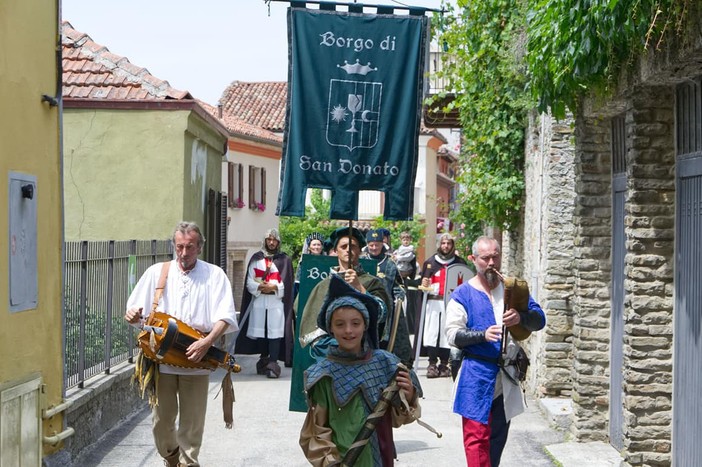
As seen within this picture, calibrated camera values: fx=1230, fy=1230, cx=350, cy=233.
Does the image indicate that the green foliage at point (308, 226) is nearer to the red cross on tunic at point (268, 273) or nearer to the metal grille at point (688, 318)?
the red cross on tunic at point (268, 273)

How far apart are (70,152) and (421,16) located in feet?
27.3

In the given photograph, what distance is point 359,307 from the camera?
245 inches

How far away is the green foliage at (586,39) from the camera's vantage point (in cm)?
708

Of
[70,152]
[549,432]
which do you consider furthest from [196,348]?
[70,152]

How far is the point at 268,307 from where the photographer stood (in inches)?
675

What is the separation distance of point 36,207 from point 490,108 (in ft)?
27.2

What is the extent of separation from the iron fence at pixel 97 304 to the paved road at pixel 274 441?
67 cm

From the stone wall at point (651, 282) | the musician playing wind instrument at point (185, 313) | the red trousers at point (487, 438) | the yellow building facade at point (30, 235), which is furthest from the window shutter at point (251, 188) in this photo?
the red trousers at point (487, 438)

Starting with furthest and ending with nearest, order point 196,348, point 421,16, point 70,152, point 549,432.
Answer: point 70,152, point 549,432, point 421,16, point 196,348

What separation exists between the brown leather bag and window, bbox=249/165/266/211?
35817mm

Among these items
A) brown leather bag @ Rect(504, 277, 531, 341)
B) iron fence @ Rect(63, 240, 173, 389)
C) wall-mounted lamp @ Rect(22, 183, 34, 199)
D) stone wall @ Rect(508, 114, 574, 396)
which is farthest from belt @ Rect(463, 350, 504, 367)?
stone wall @ Rect(508, 114, 574, 396)

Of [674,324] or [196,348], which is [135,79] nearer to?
[196,348]

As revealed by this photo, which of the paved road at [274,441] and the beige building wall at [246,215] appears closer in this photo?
the paved road at [274,441]

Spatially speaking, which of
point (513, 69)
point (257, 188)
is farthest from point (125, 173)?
point (257, 188)
